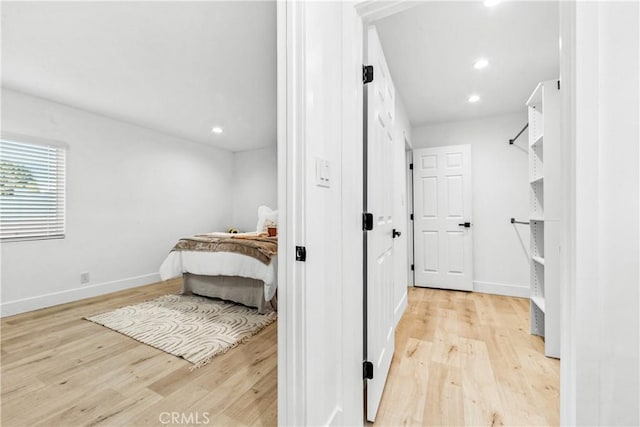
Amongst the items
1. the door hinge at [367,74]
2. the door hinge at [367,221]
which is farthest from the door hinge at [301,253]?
the door hinge at [367,74]

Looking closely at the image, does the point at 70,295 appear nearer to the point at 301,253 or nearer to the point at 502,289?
the point at 301,253

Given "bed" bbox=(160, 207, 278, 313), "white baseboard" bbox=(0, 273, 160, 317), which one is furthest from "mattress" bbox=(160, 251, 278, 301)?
"white baseboard" bbox=(0, 273, 160, 317)

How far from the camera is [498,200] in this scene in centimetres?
353

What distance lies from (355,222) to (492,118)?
11.3 feet

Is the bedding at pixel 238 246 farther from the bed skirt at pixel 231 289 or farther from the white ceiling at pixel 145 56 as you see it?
the white ceiling at pixel 145 56

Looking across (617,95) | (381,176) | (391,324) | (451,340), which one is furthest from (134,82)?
(451,340)

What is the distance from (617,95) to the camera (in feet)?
2.42

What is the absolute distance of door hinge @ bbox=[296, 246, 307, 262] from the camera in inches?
37.1

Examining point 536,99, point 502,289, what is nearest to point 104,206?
point 536,99

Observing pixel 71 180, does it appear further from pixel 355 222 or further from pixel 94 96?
pixel 355 222

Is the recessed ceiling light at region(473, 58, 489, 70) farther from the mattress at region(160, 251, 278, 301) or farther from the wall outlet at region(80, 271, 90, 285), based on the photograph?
the wall outlet at region(80, 271, 90, 285)

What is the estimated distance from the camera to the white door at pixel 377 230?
1.32m

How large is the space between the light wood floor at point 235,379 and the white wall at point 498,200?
120cm

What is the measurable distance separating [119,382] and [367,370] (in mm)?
1525
